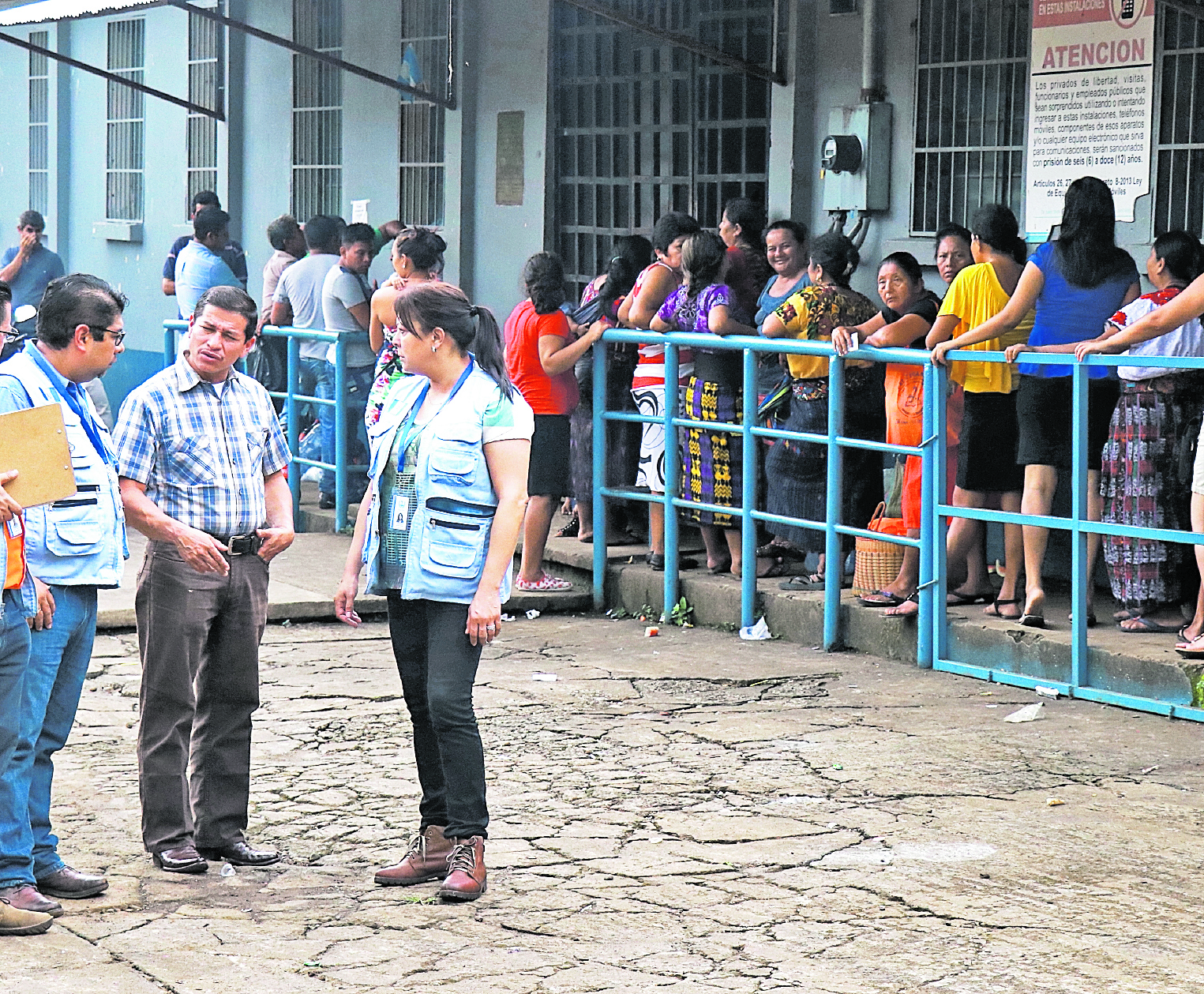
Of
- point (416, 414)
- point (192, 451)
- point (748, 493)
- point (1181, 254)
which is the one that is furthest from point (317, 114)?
point (416, 414)

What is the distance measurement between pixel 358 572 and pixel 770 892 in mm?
1459

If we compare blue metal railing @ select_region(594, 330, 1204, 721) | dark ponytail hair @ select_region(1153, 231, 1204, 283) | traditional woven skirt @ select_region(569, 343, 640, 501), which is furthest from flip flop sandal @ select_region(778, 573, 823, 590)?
dark ponytail hair @ select_region(1153, 231, 1204, 283)

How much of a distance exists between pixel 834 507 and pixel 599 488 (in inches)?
65.4

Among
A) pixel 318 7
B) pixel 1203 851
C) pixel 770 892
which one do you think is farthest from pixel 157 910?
pixel 318 7

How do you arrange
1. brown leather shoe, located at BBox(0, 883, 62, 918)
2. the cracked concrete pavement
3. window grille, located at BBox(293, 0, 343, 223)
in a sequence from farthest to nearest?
1. window grille, located at BBox(293, 0, 343, 223)
2. brown leather shoe, located at BBox(0, 883, 62, 918)
3. the cracked concrete pavement

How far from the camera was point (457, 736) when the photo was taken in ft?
17.4

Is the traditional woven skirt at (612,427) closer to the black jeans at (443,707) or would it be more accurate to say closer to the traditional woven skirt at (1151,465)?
the traditional woven skirt at (1151,465)

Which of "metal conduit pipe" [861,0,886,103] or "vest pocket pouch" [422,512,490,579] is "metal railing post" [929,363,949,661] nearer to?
"metal conduit pipe" [861,0,886,103]

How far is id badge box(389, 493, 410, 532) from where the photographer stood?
536 cm

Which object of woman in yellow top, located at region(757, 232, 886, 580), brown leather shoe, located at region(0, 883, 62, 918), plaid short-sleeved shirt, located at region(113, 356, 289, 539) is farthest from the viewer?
woman in yellow top, located at region(757, 232, 886, 580)

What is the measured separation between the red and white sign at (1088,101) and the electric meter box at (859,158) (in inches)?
37.2

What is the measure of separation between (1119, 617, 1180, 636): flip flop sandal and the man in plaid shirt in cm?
387

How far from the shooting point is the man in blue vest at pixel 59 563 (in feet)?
16.7

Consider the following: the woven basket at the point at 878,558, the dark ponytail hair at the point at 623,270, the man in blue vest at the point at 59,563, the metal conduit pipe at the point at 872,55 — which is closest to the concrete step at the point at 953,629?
the woven basket at the point at 878,558
